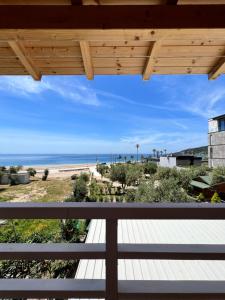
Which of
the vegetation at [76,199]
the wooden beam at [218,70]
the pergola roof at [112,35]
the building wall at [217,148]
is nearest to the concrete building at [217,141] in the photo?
the building wall at [217,148]

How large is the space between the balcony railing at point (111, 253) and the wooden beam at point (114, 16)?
0.76 metres

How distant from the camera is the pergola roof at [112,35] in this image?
117 cm

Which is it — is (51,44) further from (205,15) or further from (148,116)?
(148,116)

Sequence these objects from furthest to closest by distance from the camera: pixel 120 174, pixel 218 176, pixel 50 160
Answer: pixel 50 160, pixel 120 174, pixel 218 176

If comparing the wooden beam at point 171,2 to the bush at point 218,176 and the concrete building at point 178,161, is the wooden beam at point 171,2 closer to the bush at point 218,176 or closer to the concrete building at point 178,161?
the bush at point 218,176

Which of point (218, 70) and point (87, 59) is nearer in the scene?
point (87, 59)

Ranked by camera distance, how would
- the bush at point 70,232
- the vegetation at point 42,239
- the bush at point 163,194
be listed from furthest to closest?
the bush at point 163,194 → the bush at point 70,232 → the vegetation at point 42,239

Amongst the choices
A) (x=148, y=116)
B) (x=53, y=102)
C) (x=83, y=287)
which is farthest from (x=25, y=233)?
(x=148, y=116)

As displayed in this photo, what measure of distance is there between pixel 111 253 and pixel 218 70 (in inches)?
47.2

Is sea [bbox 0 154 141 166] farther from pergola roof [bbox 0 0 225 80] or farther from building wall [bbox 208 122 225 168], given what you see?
pergola roof [bbox 0 0 225 80]

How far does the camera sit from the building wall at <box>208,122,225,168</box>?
22.3 meters

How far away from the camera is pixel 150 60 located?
1.47 meters

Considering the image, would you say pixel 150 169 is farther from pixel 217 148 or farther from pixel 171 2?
pixel 171 2

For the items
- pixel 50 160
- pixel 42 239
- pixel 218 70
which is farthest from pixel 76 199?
pixel 50 160
